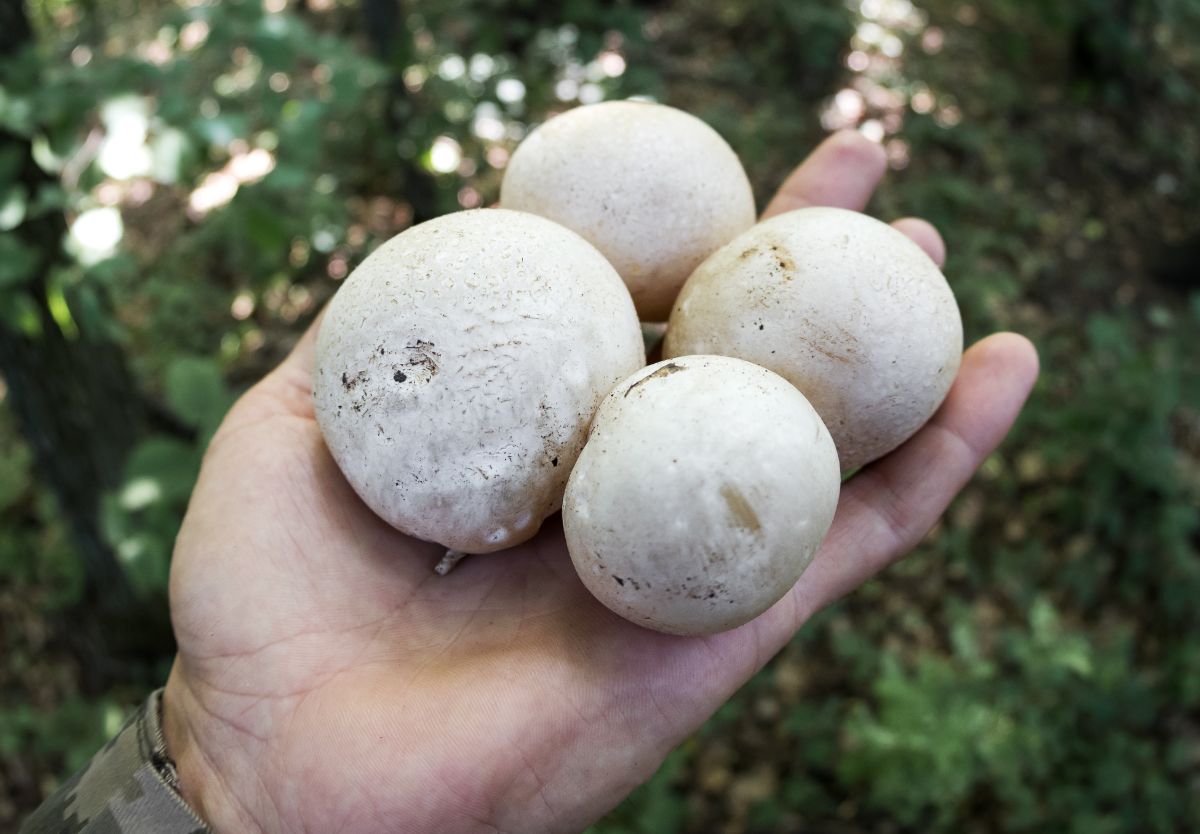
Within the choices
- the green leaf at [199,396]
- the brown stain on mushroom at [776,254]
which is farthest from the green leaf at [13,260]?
the brown stain on mushroom at [776,254]

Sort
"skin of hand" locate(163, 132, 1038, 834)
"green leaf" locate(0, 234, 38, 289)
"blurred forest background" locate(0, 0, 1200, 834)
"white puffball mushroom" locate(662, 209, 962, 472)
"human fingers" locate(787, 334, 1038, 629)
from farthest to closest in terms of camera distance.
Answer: "blurred forest background" locate(0, 0, 1200, 834) → "green leaf" locate(0, 234, 38, 289) → "human fingers" locate(787, 334, 1038, 629) → "white puffball mushroom" locate(662, 209, 962, 472) → "skin of hand" locate(163, 132, 1038, 834)

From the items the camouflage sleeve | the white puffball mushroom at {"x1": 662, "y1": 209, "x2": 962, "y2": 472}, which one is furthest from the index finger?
the camouflage sleeve

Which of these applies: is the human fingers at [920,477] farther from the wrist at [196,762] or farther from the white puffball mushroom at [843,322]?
the wrist at [196,762]

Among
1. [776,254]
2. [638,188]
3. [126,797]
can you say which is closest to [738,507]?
[776,254]

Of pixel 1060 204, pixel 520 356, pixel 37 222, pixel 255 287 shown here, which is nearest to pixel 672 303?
pixel 520 356

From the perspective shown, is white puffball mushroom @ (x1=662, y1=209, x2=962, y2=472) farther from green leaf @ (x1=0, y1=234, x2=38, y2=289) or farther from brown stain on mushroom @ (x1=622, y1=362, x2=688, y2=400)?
green leaf @ (x1=0, y1=234, x2=38, y2=289)

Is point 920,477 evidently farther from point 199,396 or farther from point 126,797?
point 199,396

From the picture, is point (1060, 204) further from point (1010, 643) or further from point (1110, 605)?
point (1010, 643)
